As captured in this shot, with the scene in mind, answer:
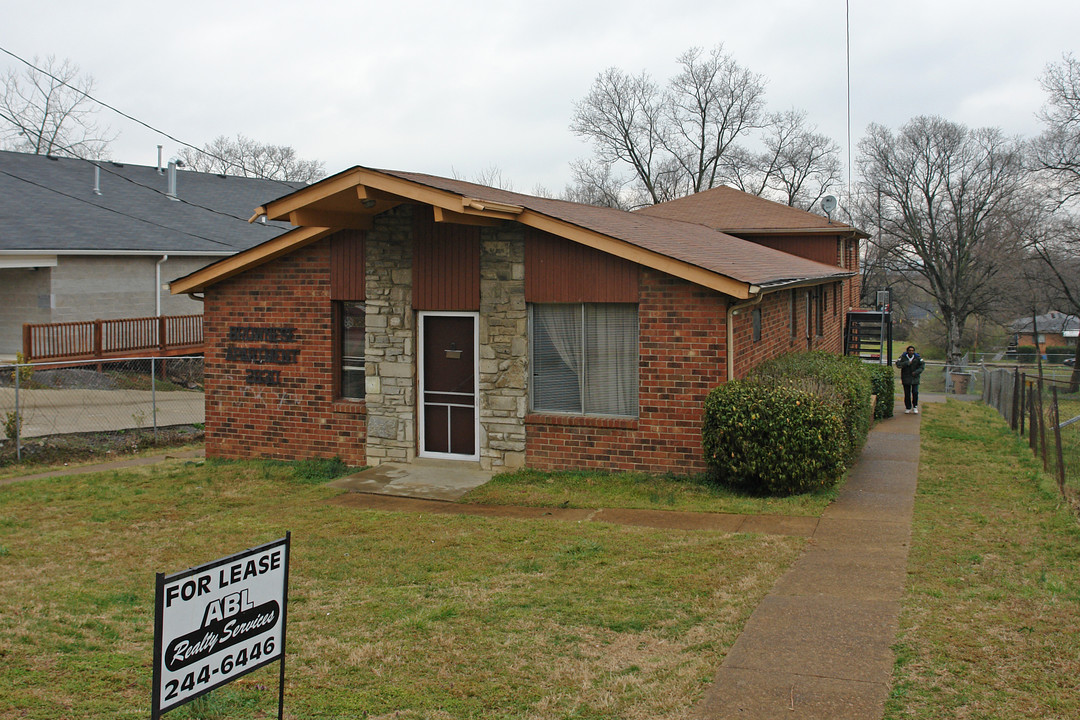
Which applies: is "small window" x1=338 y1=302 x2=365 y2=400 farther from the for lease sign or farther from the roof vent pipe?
the roof vent pipe

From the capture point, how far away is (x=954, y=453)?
13.6m

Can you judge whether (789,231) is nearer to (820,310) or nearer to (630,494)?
(820,310)

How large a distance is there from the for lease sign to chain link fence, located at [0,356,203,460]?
38.9 feet

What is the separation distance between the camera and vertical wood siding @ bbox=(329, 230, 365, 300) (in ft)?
40.4

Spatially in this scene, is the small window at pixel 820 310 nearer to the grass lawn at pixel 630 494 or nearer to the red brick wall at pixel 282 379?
the grass lawn at pixel 630 494

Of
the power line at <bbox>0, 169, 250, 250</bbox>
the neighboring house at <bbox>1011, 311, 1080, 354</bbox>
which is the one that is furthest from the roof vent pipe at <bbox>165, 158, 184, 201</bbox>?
the neighboring house at <bbox>1011, 311, 1080, 354</bbox>

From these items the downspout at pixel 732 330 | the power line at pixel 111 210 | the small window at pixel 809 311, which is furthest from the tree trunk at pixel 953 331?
the downspout at pixel 732 330

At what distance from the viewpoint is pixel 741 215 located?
26500 mm

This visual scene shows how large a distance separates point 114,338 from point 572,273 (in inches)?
650

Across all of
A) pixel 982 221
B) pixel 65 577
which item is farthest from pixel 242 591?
pixel 982 221

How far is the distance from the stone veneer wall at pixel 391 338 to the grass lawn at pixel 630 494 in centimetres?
175

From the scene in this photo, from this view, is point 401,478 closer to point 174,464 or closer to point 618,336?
point 618,336

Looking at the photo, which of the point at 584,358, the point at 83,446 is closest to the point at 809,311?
the point at 584,358

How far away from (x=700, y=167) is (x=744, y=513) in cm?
5048
